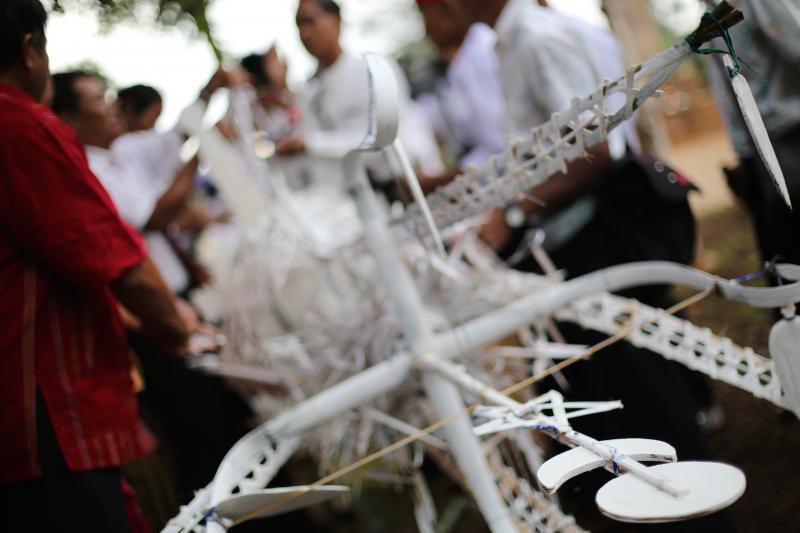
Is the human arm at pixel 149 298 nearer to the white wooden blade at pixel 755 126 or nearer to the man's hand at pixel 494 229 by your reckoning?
the man's hand at pixel 494 229

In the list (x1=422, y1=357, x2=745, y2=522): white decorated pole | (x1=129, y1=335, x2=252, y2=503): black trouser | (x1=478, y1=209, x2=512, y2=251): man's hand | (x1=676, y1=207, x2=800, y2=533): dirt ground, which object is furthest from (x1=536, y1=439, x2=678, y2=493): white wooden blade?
(x1=129, y1=335, x2=252, y2=503): black trouser

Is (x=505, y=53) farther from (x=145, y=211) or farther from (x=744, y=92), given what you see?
(x=145, y=211)

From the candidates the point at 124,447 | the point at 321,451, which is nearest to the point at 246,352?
the point at 321,451

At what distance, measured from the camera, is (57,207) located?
103cm

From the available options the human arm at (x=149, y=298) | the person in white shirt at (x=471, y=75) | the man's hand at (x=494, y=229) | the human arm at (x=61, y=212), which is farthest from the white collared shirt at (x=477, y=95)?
the human arm at (x=61, y=212)

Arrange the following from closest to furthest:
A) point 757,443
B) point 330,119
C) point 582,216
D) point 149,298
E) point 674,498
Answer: point 674,498, point 149,298, point 757,443, point 582,216, point 330,119

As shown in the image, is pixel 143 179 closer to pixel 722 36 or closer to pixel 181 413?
pixel 181 413

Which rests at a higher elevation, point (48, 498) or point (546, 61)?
point (546, 61)

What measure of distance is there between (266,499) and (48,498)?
15.5 inches

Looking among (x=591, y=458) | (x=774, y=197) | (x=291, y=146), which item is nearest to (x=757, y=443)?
(x=774, y=197)

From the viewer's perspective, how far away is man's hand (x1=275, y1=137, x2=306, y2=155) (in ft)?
6.76

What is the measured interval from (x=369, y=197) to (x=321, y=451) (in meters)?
0.74

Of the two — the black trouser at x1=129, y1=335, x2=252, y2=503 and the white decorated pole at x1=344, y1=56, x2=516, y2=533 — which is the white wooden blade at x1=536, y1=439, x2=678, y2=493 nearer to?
the white decorated pole at x1=344, y1=56, x2=516, y2=533

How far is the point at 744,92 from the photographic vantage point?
0.71 metres
